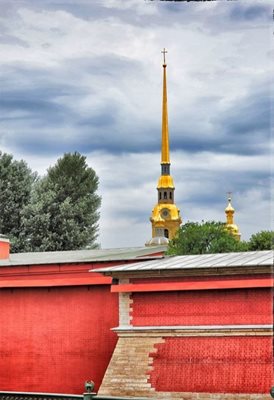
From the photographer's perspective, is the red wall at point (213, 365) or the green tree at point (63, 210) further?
the green tree at point (63, 210)

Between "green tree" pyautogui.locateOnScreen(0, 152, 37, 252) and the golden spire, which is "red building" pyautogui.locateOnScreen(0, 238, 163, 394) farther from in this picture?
the golden spire

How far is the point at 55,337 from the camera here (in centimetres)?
1977

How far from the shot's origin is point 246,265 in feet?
52.7

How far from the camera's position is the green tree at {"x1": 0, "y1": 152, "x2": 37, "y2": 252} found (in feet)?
146

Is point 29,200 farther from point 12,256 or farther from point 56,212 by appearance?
point 12,256

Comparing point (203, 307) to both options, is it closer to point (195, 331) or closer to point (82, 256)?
point (195, 331)

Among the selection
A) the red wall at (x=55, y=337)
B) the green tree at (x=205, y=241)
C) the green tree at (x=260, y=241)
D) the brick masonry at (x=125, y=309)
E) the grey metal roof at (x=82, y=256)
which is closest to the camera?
the brick masonry at (x=125, y=309)

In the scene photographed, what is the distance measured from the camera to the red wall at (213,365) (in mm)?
15539

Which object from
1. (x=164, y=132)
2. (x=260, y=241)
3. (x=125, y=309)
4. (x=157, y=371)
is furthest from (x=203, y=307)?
(x=164, y=132)

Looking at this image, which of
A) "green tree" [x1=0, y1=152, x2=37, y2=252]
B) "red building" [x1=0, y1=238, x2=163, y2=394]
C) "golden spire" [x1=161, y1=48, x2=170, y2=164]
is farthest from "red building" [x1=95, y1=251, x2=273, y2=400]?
"golden spire" [x1=161, y1=48, x2=170, y2=164]

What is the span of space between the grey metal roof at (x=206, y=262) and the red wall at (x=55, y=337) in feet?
6.35

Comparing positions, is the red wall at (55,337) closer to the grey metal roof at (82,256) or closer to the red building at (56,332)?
the red building at (56,332)

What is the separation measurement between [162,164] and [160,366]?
5954cm

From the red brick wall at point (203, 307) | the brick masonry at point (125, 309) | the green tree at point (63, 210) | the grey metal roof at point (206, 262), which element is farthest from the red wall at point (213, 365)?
the green tree at point (63, 210)
